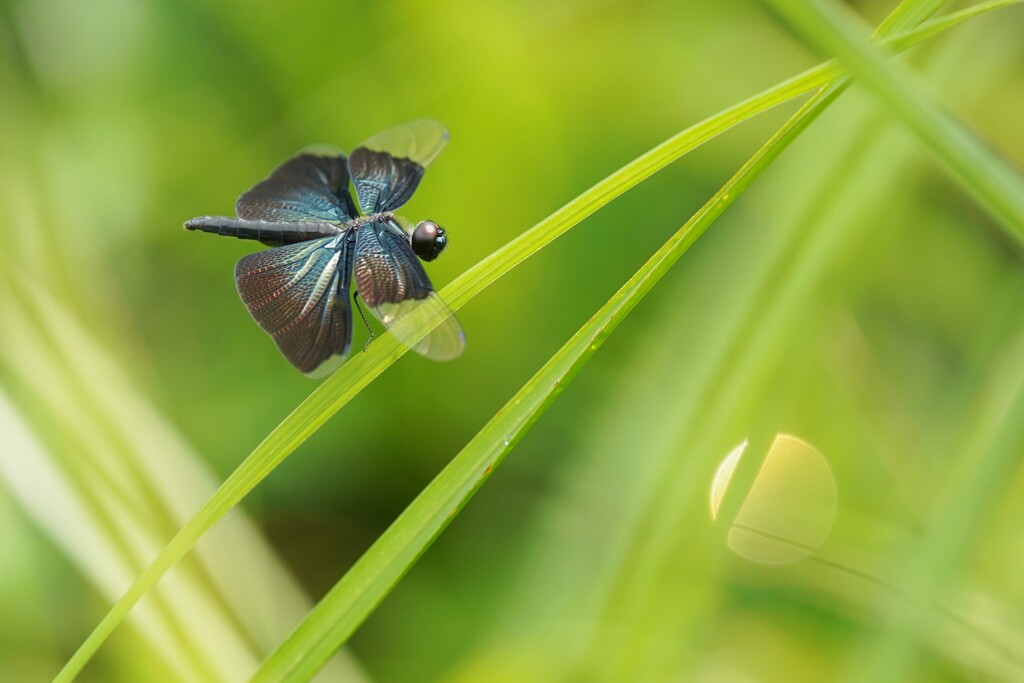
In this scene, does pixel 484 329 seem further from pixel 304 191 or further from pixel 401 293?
pixel 401 293

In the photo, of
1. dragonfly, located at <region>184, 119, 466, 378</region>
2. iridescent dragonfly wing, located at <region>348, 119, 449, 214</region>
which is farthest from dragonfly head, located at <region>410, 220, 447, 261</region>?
iridescent dragonfly wing, located at <region>348, 119, 449, 214</region>

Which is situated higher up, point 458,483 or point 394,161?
point 394,161

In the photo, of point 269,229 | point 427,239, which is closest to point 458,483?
point 427,239

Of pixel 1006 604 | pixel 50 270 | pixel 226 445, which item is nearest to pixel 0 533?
pixel 226 445

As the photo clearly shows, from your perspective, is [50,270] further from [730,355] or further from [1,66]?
[730,355]

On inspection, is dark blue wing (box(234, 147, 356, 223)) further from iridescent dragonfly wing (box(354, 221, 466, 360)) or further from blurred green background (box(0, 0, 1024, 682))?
blurred green background (box(0, 0, 1024, 682))

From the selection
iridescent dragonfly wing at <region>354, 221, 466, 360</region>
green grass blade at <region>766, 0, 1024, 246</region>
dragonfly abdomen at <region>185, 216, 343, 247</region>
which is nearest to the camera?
green grass blade at <region>766, 0, 1024, 246</region>

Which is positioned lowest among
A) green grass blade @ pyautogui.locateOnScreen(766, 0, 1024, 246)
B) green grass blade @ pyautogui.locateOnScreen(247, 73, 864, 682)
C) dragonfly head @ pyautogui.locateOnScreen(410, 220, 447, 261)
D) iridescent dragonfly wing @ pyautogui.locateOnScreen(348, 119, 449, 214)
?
green grass blade @ pyautogui.locateOnScreen(247, 73, 864, 682)
